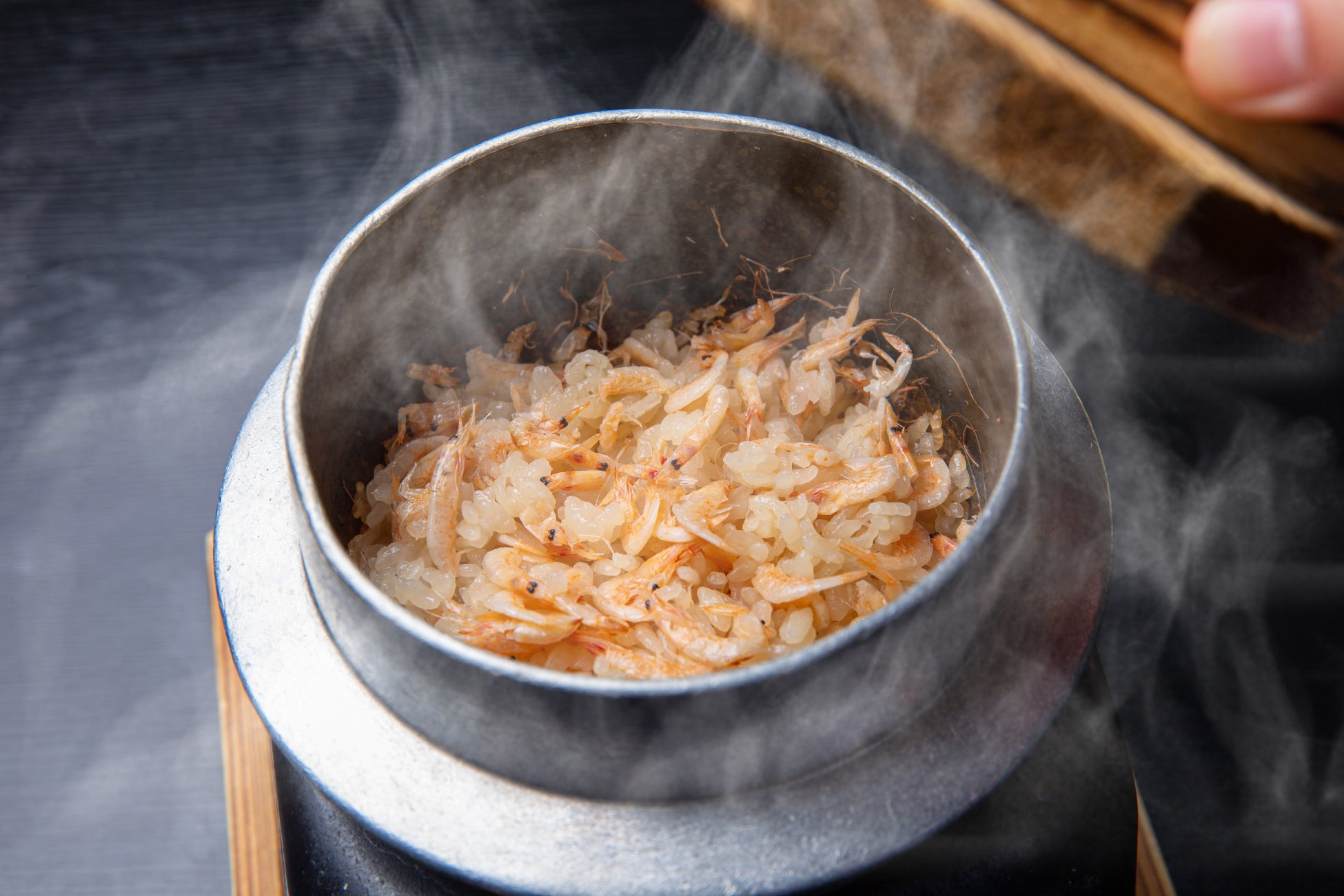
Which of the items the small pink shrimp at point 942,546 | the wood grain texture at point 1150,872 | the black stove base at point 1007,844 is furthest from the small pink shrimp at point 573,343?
the wood grain texture at point 1150,872

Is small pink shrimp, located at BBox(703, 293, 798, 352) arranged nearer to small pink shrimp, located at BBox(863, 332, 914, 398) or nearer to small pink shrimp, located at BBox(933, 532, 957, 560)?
small pink shrimp, located at BBox(863, 332, 914, 398)

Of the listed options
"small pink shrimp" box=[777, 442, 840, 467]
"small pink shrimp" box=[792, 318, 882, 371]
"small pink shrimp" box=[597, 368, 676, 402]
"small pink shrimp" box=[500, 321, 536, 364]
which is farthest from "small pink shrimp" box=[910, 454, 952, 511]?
"small pink shrimp" box=[500, 321, 536, 364]

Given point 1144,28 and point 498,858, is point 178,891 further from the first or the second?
point 1144,28

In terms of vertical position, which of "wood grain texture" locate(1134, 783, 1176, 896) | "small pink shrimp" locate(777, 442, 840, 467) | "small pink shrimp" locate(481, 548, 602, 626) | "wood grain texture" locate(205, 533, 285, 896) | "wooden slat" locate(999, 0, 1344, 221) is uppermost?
"wooden slat" locate(999, 0, 1344, 221)

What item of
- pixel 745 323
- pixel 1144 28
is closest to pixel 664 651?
pixel 745 323

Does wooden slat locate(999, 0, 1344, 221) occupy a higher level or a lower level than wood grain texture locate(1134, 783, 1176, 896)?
higher

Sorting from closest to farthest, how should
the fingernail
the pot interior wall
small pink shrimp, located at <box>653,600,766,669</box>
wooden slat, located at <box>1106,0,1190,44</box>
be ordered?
the fingernail, wooden slat, located at <box>1106,0,1190,44</box>, small pink shrimp, located at <box>653,600,766,669</box>, the pot interior wall
